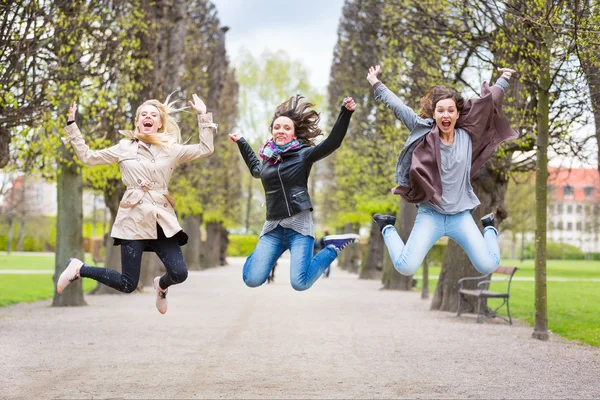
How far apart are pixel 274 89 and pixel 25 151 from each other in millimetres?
32727

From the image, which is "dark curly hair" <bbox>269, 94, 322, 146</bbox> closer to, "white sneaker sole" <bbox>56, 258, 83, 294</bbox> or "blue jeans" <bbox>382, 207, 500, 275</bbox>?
"blue jeans" <bbox>382, 207, 500, 275</bbox>

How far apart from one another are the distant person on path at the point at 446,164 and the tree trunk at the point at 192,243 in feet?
134

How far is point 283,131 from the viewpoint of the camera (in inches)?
308

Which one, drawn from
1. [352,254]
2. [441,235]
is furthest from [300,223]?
[352,254]

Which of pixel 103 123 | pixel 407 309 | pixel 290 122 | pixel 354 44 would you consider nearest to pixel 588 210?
pixel 354 44

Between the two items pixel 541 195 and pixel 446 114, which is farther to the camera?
pixel 541 195

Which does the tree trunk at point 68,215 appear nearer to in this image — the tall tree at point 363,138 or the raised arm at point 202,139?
the tall tree at point 363,138

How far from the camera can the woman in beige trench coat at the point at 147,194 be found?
293 inches

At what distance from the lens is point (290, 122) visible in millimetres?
7863

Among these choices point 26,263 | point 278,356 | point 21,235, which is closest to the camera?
point 278,356

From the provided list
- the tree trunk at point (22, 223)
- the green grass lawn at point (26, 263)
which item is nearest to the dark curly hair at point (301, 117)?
the green grass lawn at point (26, 263)

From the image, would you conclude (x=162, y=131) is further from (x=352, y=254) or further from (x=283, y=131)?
(x=352, y=254)

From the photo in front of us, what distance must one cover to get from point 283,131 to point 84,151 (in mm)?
1845

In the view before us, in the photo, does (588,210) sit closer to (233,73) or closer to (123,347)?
(233,73)
